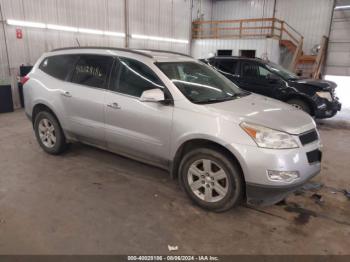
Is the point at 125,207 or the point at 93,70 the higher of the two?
the point at 93,70

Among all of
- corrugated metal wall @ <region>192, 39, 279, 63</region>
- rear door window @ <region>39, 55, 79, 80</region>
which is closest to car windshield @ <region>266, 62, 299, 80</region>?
rear door window @ <region>39, 55, 79, 80</region>

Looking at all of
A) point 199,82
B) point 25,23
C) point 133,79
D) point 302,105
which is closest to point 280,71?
point 302,105

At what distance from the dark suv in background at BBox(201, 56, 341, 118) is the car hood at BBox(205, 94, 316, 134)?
3.65 metres

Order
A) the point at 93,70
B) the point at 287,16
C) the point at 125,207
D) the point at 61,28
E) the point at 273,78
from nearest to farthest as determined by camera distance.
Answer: the point at 125,207 < the point at 93,70 < the point at 273,78 < the point at 61,28 < the point at 287,16

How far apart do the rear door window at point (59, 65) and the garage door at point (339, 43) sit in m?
13.4

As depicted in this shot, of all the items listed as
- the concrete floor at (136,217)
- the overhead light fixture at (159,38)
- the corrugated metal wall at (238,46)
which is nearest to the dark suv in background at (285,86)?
the concrete floor at (136,217)

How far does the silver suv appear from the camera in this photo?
8.43ft

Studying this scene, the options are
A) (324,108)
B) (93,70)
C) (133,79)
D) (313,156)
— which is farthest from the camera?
(324,108)

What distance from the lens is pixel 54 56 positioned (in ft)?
13.6

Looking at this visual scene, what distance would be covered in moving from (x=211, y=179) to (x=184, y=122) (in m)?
0.65

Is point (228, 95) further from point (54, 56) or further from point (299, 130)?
point (54, 56)

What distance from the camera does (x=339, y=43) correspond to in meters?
13.2

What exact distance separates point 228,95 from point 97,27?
28.5 feet

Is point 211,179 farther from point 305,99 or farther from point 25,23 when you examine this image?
point 25,23
